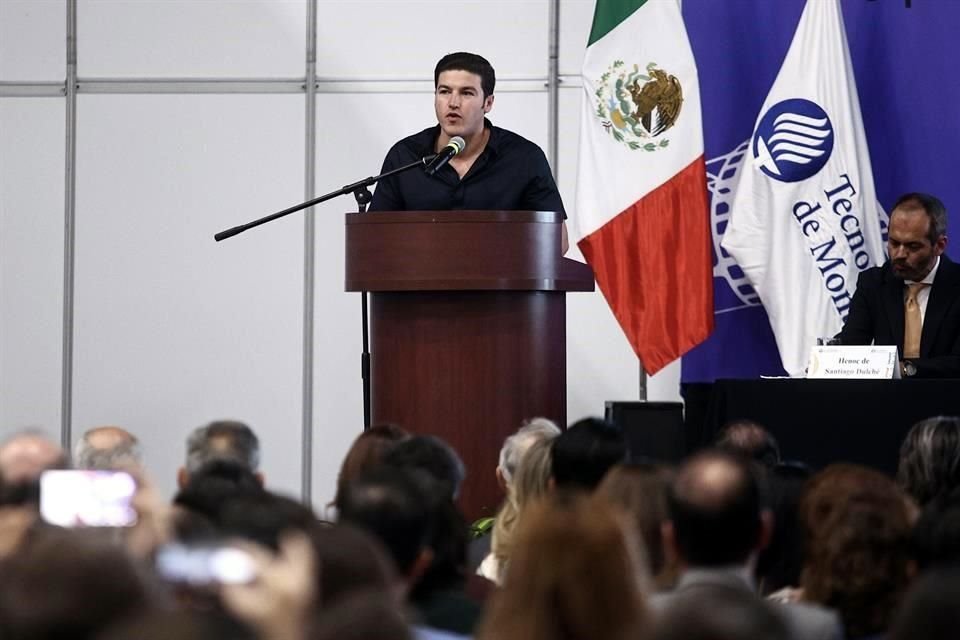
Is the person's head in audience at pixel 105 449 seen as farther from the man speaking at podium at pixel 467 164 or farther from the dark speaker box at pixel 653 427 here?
the dark speaker box at pixel 653 427

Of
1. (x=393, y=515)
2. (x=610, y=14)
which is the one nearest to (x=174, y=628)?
(x=393, y=515)

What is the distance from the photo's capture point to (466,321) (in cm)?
517

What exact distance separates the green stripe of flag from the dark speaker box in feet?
6.26

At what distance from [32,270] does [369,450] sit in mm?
4902

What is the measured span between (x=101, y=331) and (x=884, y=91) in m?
3.87

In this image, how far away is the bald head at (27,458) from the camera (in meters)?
2.77

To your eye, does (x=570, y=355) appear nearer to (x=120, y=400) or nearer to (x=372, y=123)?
(x=372, y=123)

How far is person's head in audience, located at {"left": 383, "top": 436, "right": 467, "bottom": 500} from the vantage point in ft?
11.3

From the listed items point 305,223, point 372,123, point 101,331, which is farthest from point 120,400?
point 372,123

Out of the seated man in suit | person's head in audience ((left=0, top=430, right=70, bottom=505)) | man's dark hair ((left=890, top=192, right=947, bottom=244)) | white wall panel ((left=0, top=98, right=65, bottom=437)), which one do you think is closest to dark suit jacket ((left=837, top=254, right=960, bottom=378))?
the seated man in suit

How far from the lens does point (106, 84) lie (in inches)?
320

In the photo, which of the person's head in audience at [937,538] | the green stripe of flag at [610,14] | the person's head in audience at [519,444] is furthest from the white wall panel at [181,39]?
the person's head in audience at [937,538]

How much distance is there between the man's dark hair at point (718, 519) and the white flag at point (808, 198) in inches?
178

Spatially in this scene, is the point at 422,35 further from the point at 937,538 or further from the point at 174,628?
the point at 174,628
